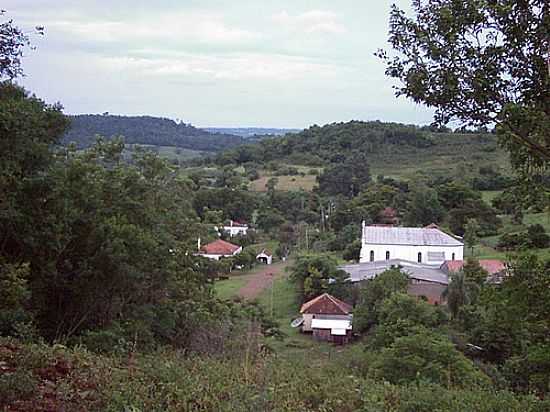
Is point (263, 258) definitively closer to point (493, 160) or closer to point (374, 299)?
point (374, 299)

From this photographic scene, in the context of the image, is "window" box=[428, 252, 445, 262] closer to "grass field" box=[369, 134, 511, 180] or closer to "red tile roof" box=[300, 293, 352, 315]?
"red tile roof" box=[300, 293, 352, 315]

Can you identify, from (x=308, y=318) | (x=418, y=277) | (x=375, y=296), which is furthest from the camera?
(x=418, y=277)

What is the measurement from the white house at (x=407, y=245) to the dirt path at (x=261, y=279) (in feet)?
13.2

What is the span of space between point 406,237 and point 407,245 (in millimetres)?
386

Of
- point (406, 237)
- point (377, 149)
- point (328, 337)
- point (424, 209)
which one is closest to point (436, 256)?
point (406, 237)

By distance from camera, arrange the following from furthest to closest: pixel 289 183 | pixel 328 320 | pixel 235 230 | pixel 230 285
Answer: pixel 289 183 < pixel 235 230 < pixel 230 285 < pixel 328 320

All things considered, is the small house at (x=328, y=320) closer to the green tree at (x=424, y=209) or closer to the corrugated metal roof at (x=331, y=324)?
the corrugated metal roof at (x=331, y=324)

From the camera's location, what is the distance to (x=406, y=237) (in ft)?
106

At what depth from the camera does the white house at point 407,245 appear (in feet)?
104

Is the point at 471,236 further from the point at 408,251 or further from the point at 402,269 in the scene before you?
the point at 402,269

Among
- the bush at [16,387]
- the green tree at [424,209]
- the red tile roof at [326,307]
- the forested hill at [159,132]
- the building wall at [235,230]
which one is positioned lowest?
the red tile roof at [326,307]

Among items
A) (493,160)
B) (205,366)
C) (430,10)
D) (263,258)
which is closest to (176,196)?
(205,366)

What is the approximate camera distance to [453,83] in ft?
16.4

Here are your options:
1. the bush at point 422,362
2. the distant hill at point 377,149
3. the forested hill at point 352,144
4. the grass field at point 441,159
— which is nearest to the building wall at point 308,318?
the bush at point 422,362
